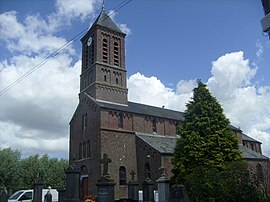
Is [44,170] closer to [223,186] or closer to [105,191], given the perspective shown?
[105,191]

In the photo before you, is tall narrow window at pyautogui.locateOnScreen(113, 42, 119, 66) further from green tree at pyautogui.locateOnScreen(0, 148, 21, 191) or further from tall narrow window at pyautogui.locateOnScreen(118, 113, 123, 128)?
green tree at pyautogui.locateOnScreen(0, 148, 21, 191)

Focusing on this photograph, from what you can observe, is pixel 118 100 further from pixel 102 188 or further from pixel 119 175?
pixel 102 188

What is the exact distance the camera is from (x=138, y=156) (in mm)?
35688

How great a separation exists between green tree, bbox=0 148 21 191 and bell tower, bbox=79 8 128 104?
1667cm

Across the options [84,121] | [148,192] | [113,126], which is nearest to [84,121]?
[84,121]

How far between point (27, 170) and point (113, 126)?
26510 millimetres

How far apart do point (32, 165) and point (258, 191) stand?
1903 inches

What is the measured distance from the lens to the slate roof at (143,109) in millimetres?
36750

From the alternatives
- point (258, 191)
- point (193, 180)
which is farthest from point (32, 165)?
point (258, 191)

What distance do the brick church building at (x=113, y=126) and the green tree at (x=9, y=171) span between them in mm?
12951

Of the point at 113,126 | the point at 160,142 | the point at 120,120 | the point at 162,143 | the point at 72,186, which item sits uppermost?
the point at 120,120

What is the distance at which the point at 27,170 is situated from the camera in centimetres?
5422

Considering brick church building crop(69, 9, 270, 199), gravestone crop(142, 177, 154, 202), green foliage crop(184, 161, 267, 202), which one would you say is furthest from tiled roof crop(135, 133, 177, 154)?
green foliage crop(184, 161, 267, 202)

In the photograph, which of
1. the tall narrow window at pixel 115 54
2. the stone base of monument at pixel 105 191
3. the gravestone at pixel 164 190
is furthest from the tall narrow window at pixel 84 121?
the stone base of monument at pixel 105 191
